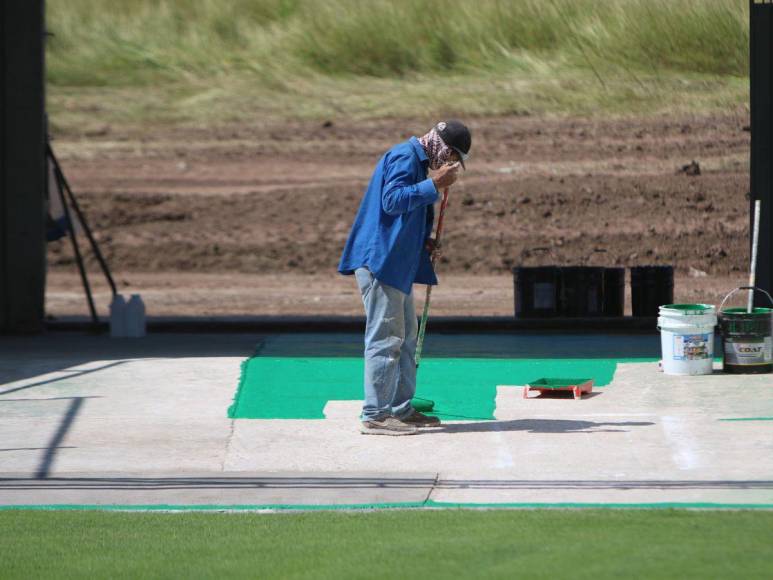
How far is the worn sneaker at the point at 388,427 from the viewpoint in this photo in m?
8.74

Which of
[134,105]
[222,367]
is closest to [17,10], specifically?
[222,367]

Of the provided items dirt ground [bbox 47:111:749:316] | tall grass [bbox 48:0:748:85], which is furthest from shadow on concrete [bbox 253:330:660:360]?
tall grass [bbox 48:0:748:85]

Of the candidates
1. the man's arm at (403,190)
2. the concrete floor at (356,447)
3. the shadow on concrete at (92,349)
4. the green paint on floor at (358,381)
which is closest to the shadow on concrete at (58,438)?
the concrete floor at (356,447)

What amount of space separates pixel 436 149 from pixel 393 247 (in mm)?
654

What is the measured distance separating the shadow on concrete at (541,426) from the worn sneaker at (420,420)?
0.16 ft

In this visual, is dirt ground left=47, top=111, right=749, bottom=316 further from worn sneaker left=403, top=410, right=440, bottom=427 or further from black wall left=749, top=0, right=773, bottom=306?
worn sneaker left=403, top=410, right=440, bottom=427

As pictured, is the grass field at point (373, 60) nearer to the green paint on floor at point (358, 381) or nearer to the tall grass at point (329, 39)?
the tall grass at point (329, 39)

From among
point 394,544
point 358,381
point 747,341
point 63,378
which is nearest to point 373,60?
point 63,378

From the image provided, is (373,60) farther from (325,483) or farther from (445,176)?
(325,483)

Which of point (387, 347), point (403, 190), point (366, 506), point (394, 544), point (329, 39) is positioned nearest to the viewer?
point (394, 544)

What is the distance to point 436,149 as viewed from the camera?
341 inches

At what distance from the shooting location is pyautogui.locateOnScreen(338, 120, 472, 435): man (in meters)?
8.46

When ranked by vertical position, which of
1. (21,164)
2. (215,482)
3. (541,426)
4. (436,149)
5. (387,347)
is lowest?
(541,426)

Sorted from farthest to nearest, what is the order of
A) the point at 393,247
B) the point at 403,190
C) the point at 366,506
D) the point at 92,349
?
the point at 92,349 → the point at 393,247 → the point at 403,190 → the point at 366,506
